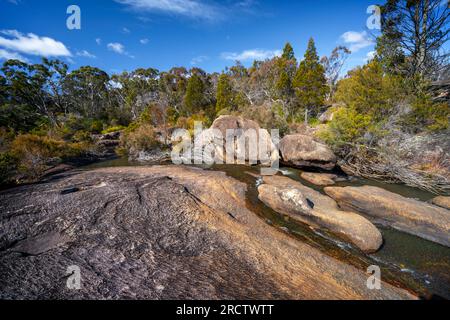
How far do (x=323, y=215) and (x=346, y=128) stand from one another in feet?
26.1

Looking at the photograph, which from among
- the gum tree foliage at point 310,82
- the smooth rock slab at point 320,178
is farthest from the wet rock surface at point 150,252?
the gum tree foliage at point 310,82

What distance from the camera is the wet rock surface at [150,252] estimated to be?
325 centimetres

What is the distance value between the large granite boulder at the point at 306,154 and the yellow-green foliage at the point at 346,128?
137 cm

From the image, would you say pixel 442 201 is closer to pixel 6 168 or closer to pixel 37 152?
pixel 6 168

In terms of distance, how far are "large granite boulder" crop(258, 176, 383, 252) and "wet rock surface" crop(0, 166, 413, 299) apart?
4.37 feet

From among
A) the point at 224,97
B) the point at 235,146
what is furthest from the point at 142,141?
the point at 224,97

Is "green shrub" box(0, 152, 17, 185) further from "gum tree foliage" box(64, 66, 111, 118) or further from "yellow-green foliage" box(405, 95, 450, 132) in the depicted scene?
"gum tree foliage" box(64, 66, 111, 118)

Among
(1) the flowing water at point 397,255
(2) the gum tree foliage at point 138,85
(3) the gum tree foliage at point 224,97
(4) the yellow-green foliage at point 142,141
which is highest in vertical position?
(2) the gum tree foliage at point 138,85

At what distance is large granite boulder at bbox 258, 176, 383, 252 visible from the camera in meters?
5.51

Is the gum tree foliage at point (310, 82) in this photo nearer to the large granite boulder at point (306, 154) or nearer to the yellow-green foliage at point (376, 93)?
the yellow-green foliage at point (376, 93)

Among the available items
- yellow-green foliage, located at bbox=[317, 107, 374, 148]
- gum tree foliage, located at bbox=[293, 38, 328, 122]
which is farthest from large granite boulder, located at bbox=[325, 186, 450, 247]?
gum tree foliage, located at bbox=[293, 38, 328, 122]

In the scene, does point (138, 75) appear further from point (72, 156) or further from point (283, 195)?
point (283, 195)

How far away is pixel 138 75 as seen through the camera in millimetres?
42594
